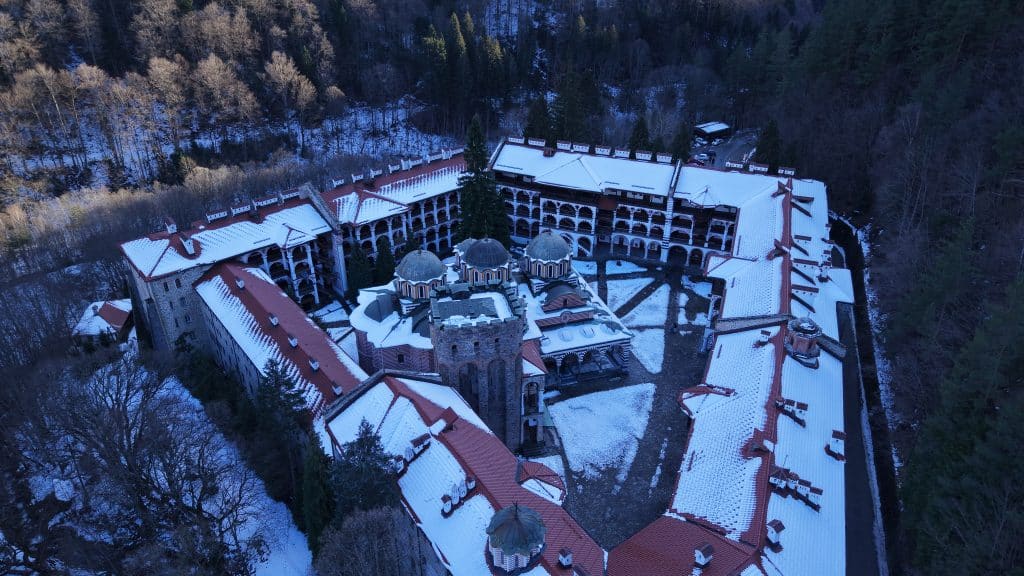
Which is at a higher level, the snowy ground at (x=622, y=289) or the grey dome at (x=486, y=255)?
the grey dome at (x=486, y=255)

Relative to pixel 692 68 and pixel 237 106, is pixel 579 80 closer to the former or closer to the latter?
pixel 692 68

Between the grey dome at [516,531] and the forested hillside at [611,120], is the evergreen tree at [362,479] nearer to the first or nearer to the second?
the grey dome at [516,531]

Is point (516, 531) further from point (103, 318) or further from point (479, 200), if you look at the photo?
point (103, 318)

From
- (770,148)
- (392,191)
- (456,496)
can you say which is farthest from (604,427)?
(770,148)

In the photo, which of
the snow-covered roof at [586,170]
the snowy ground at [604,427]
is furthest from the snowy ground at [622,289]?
the snowy ground at [604,427]

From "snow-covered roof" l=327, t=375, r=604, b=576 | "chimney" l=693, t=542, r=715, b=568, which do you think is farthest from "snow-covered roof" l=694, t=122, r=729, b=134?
"chimney" l=693, t=542, r=715, b=568

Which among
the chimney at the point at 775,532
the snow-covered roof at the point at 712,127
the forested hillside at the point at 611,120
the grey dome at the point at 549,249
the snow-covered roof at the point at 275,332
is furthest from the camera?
the snow-covered roof at the point at 712,127

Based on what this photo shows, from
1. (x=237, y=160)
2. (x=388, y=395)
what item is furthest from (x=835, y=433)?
(x=237, y=160)
